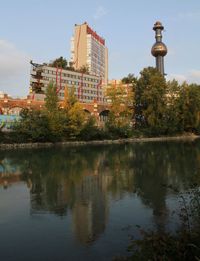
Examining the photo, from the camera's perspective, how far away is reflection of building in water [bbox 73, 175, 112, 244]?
10687 millimetres

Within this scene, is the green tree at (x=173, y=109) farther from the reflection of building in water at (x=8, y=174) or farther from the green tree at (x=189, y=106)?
the reflection of building in water at (x=8, y=174)

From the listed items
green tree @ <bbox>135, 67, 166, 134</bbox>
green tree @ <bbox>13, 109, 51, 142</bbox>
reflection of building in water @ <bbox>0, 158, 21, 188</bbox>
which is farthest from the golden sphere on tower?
reflection of building in water @ <bbox>0, 158, 21, 188</bbox>

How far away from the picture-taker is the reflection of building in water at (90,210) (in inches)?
421

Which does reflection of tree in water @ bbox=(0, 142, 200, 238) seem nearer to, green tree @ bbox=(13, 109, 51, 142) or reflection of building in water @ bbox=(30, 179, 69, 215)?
reflection of building in water @ bbox=(30, 179, 69, 215)

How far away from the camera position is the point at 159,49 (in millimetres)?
101750

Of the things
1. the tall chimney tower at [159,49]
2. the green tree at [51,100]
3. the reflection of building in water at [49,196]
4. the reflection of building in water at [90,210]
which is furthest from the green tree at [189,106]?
the reflection of building in water at [49,196]

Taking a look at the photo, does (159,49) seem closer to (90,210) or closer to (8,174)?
(8,174)

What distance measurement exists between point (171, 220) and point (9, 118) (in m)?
49.2

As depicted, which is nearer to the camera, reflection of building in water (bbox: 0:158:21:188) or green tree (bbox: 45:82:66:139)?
reflection of building in water (bbox: 0:158:21:188)

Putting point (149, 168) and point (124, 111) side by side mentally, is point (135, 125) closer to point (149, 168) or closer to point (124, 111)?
point (124, 111)

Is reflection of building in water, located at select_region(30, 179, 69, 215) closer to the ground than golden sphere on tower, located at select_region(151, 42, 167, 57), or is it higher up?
closer to the ground

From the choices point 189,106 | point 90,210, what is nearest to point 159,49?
point 189,106

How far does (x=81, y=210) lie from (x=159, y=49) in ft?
309

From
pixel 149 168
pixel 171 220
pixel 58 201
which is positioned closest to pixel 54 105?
pixel 149 168
